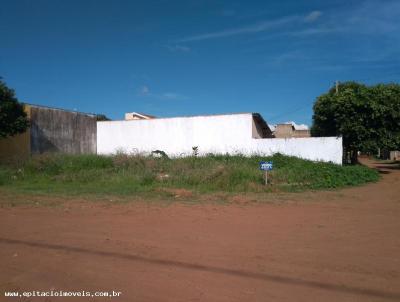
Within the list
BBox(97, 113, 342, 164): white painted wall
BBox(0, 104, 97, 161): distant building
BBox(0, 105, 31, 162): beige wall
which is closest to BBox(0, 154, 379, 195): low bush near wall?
BBox(97, 113, 342, 164): white painted wall

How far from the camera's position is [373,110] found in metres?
22.3

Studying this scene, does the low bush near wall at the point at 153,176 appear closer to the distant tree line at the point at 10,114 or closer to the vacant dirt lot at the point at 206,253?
the distant tree line at the point at 10,114

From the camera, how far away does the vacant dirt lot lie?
4281mm

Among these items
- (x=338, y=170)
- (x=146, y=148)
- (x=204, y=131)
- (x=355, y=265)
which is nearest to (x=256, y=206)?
(x=355, y=265)

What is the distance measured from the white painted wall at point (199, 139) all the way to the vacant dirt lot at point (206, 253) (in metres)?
14.4

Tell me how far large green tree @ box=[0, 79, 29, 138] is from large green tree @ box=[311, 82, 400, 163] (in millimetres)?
19094

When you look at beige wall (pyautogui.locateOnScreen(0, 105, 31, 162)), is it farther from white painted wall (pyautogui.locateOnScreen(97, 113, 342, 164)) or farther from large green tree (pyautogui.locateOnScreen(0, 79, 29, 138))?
white painted wall (pyautogui.locateOnScreen(97, 113, 342, 164))

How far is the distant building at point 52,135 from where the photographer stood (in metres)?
26.0

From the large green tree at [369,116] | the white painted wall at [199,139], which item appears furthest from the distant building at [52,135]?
the large green tree at [369,116]

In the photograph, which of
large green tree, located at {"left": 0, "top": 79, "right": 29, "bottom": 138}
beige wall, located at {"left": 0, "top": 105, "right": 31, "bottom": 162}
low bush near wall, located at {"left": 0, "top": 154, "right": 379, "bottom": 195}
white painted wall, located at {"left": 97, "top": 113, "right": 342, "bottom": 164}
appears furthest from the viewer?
beige wall, located at {"left": 0, "top": 105, "right": 31, "bottom": 162}

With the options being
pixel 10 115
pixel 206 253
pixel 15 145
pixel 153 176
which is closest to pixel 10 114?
pixel 10 115

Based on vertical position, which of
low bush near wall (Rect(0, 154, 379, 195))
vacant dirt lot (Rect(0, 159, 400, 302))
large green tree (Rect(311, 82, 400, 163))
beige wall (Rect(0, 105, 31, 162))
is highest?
large green tree (Rect(311, 82, 400, 163))

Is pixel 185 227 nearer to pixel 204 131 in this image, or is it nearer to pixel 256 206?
pixel 256 206

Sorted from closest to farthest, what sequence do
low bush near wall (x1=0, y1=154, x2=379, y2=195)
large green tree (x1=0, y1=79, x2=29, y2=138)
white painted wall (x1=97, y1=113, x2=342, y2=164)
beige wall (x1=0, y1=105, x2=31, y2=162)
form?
low bush near wall (x1=0, y1=154, x2=379, y2=195)
large green tree (x1=0, y1=79, x2=29, y2=138)
white painted wall (x1=97, y1=113, x2=342, y2=164)
beige wall (x1=0, y1=105, x2=31, y2=162)
